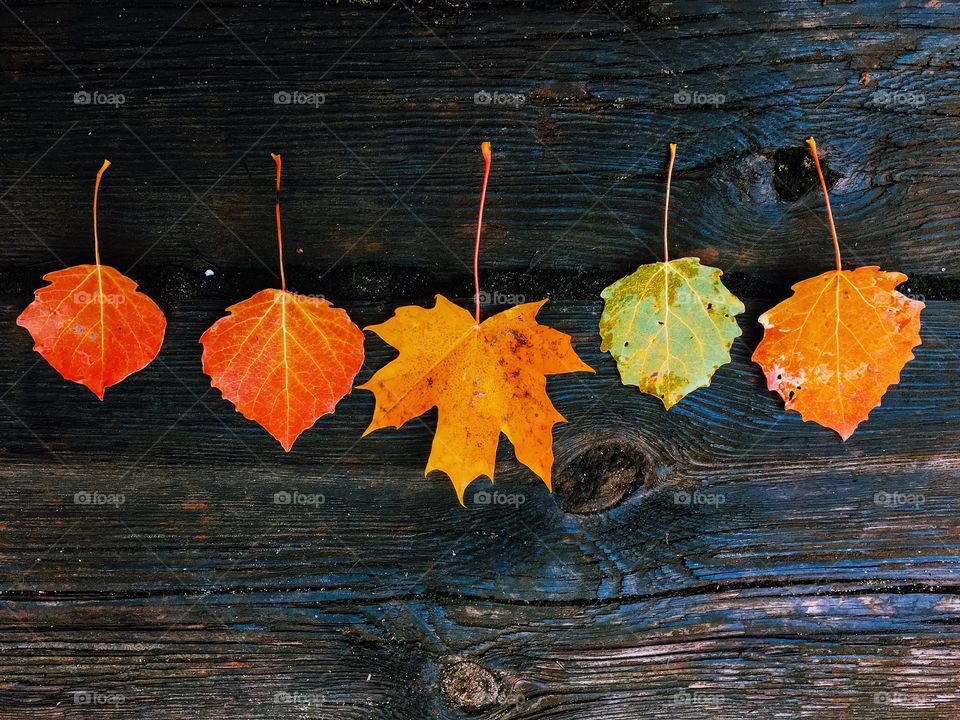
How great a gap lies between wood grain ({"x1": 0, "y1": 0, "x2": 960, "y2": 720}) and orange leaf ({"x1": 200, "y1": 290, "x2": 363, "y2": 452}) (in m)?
0.11

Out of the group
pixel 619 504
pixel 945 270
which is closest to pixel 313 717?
pixel 619 504

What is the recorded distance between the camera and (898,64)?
1.60 meters

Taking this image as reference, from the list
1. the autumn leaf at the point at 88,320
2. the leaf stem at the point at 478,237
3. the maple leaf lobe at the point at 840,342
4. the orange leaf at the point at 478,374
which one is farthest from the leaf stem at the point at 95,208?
the maple leaf lobe at the point at 840,342

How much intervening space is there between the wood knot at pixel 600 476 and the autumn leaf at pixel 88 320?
3.74 feet

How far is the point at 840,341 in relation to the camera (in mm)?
1582

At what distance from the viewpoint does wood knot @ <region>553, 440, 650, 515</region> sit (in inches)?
67.0

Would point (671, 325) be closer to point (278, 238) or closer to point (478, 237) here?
point (478, 237)

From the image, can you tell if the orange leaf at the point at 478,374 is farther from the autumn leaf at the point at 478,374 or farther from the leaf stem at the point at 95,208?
the leaf stem at the point at 95,208

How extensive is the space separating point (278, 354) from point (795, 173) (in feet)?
4.56

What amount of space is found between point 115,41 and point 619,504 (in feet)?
5.73

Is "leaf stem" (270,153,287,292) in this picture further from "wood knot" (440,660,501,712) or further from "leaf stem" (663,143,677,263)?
"wood knot" (440,660,501,712)

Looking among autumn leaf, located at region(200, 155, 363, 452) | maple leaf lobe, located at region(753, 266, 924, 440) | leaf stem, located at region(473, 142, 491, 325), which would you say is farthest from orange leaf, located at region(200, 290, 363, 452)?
maple leaf lobe, located at region(753, 266, 924, 440)

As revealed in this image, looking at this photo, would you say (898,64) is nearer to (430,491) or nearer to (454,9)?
(454,9)

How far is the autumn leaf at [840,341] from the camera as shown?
5.19ft
